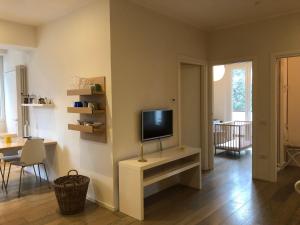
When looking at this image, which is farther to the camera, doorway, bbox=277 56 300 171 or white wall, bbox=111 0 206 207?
doorway, bbox=277 56 300 171

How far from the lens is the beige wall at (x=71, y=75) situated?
131 inches

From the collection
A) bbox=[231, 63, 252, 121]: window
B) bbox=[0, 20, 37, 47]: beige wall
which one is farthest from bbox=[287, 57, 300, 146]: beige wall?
bbox=[0, 20, 37, 47]: beige wall

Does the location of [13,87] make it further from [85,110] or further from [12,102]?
[85,110]

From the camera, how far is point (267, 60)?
427 centimetres

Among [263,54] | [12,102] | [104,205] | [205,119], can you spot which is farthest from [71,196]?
[263,54]

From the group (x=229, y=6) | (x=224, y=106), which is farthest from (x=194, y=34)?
(x=224, y=106)

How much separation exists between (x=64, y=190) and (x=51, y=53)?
91.7 inches

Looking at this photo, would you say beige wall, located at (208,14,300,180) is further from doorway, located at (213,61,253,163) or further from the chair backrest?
the chair backrest

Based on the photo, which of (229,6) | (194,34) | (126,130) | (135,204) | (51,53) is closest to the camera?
(135,204)

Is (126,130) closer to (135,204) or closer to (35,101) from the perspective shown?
(135,204)

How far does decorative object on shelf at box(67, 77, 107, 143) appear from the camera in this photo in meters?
3.27

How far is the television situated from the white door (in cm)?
295

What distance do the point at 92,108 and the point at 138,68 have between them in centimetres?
86

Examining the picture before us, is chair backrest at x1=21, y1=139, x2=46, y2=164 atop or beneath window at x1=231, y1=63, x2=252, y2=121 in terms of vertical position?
beneath
